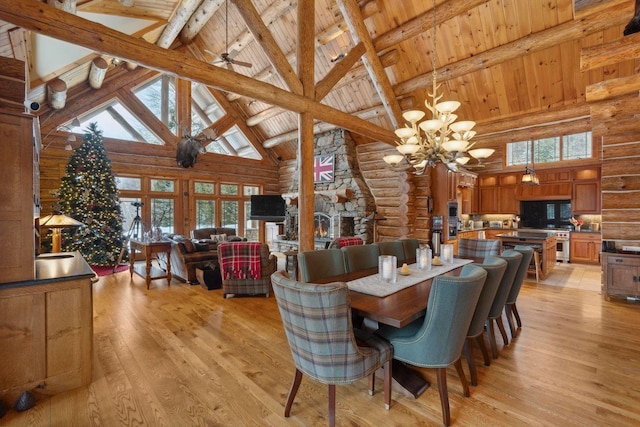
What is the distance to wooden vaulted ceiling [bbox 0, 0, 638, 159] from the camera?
404 centimetres

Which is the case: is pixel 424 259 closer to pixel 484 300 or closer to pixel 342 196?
pixel 484 300

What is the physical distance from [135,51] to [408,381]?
13.0 ft

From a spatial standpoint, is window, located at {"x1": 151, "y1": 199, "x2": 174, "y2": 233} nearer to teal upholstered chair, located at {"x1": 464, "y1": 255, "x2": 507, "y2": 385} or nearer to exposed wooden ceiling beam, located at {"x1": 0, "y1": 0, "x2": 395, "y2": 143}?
exposed wooden ceiling beam, located at {"x1": 0, "y1": 0, "x2": 395, "y2": 143}

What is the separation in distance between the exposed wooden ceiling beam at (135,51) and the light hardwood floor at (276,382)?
9.58 ft

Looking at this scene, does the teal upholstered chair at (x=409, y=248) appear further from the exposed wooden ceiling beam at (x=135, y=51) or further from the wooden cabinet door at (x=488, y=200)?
the wooden cabinet door at (x=488, y=200)

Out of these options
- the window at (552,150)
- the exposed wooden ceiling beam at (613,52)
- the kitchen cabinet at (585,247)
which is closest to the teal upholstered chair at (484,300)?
the exposed wooden ceiling beam at (613,52)

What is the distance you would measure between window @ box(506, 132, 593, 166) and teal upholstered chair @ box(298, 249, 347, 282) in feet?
23.0

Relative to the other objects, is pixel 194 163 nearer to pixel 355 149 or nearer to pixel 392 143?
pixel 355 149

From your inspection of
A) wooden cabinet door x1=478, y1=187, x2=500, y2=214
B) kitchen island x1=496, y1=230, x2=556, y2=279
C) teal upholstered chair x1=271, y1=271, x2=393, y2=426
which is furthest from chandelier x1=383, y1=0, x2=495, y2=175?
wooden cabinet door x1=478, y1=187, x2=500, y2=214

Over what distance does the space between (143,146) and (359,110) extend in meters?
5.88

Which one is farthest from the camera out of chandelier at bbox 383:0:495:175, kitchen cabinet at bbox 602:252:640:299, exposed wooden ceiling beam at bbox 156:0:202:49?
exposed wooden ceiling beam at bbox 156:0:202:49

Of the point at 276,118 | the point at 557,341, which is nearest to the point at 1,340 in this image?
the point at 557,341

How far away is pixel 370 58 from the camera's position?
573cm

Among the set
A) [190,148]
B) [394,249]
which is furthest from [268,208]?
[394,249]
